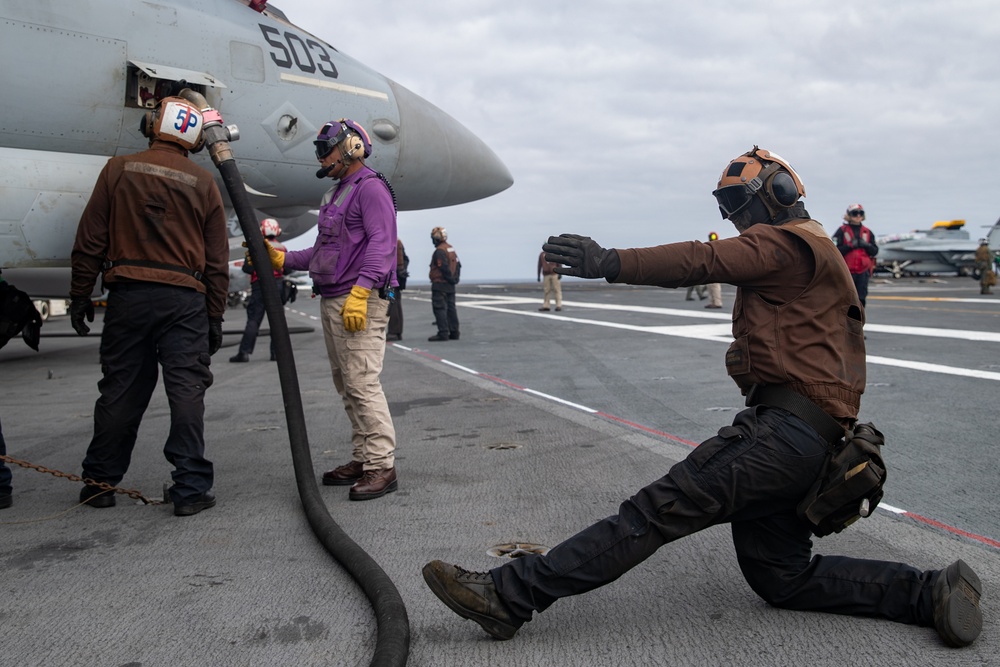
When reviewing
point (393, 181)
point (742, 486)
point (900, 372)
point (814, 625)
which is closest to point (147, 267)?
point (742, 486)

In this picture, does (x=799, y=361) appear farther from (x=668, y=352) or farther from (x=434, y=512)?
(x=668, y=352)

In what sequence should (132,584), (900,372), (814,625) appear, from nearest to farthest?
(814,625), (132,584), (900,372)

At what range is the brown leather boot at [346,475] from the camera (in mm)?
4508

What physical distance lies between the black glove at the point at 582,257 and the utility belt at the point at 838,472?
2.21 ft

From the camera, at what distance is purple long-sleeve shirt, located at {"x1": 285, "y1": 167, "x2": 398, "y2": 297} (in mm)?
4281

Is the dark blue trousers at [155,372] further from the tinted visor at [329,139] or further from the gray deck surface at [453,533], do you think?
the tinted visor at [329,139]

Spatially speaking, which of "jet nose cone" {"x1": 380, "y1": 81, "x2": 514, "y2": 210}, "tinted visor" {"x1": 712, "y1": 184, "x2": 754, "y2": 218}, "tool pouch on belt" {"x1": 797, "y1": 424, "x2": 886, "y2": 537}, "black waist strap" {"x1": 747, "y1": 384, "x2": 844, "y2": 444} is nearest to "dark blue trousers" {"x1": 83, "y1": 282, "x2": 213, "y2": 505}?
"tinted visor" {"x1": 712, "y1": 184, "x2": 754, "y2": 218}

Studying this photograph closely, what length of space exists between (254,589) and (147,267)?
177 cm

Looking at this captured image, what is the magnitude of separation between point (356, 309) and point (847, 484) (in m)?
2.52

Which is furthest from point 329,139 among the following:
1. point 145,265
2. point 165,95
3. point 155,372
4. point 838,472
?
point 838,472

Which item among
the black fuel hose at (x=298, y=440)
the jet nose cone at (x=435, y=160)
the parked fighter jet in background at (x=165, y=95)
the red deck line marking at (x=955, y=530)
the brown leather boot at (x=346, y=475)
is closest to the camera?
the black fuel hose at (x=298, y=440)

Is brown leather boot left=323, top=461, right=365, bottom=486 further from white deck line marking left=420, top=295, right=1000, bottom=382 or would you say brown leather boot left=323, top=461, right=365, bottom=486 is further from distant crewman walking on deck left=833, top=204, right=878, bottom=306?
distant crewman walking on deck left=833, top=204, right=878, bottom=306

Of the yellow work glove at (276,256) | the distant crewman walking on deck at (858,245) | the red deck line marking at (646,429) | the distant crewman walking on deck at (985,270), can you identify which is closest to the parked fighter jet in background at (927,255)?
the distant crewman walking on deck at (985,270)

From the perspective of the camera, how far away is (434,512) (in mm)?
3908
